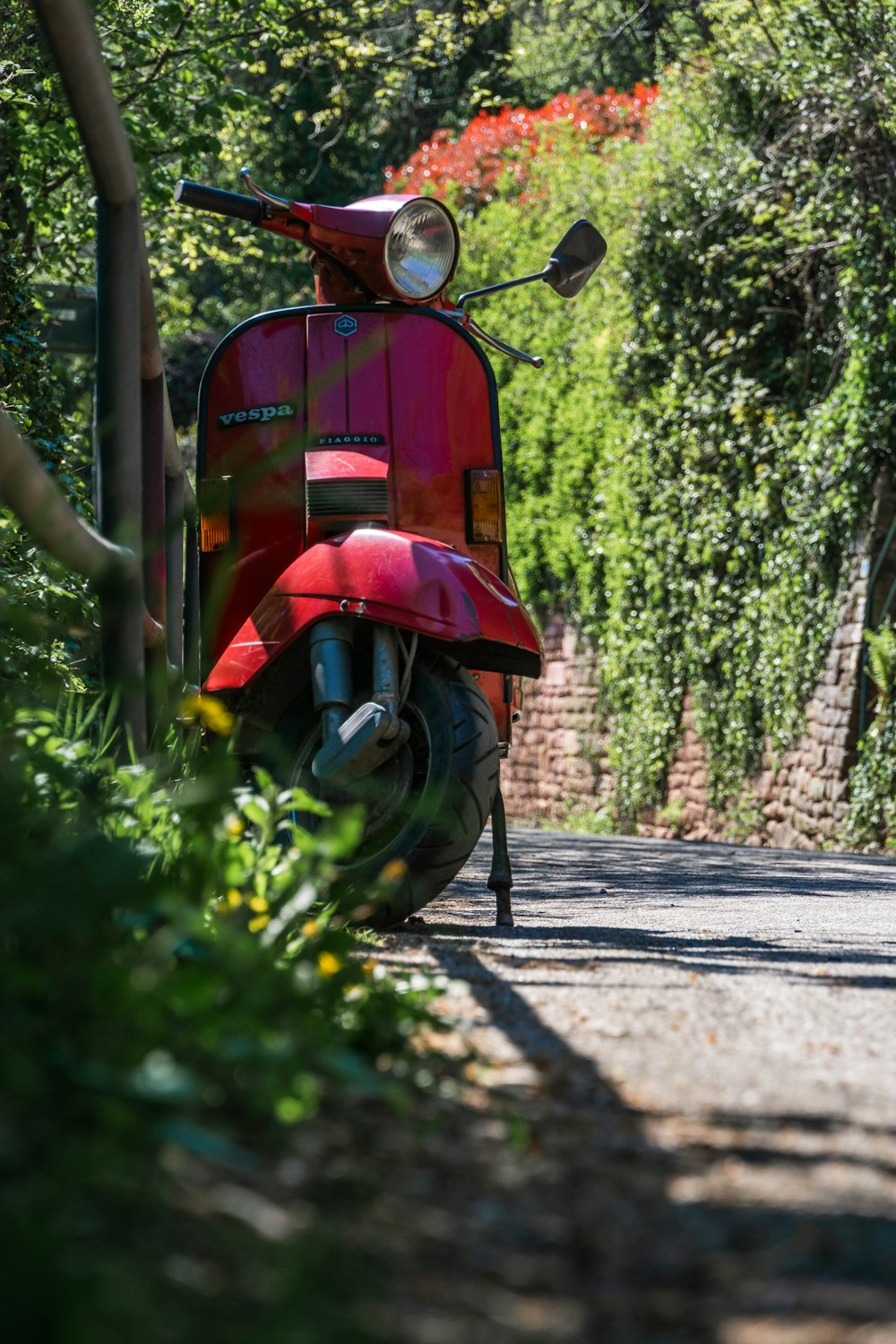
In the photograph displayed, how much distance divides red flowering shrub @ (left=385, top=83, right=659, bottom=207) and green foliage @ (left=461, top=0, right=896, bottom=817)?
414 centimetres

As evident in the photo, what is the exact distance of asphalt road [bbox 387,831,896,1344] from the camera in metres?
1.17

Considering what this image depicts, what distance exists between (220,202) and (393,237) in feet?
1.49

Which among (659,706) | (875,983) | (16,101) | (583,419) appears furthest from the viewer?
(583,419)

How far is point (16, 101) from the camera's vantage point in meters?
7.14

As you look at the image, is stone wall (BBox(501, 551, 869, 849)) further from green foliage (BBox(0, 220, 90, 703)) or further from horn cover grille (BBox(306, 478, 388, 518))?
horn cover grille (BBox(306, 478, 388, 518))

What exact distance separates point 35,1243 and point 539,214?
14.9m

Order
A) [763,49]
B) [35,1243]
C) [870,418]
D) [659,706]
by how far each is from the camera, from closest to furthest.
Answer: [35,1243] → [870,418] → [763,49] → [659,706]

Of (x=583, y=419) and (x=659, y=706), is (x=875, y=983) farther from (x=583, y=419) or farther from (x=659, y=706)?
(x=583, y=419)

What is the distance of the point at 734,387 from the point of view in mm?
10000

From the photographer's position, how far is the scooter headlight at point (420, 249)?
416cm

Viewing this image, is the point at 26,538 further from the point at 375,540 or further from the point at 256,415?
the point at 256,415

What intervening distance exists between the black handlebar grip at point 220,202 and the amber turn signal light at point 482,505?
830 millimetres

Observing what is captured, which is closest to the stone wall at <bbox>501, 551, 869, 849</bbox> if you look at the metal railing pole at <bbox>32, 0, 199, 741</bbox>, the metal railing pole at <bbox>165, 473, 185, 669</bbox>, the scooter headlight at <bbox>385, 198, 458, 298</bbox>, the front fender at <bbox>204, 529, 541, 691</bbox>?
→ the scooter headlight at <bbox>385, 198, 458, 298</bbox>

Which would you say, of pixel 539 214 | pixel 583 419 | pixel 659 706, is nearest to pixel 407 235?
pixel 659 706
